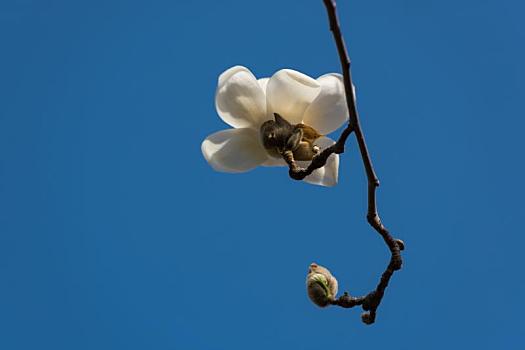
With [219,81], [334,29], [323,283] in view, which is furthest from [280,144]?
[334,29]

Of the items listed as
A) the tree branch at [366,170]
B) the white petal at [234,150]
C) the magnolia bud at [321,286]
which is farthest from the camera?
the white petal at [234,150]

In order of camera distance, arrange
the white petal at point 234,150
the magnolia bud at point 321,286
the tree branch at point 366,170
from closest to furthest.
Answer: the tree branch at point 366,170
the magnolia bud at point 321,286
the white petal at point 234,150

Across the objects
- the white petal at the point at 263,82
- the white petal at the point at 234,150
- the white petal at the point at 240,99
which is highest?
the white petal at the point at 263,82

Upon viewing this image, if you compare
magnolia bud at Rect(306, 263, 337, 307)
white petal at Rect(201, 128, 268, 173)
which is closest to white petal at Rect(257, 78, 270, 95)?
white petal at Rect(201, 128, 268, 173)

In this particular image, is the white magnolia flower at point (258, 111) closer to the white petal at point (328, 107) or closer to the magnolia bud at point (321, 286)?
the white petal at point (328, 107)

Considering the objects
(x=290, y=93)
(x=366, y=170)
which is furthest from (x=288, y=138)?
(x=366, y=170)

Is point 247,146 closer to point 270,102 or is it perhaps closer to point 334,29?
point 270,102

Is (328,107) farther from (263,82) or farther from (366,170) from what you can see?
(366,170)

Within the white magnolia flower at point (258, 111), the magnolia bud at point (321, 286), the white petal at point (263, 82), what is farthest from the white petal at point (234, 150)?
the magnolia bud at point (321, 286)

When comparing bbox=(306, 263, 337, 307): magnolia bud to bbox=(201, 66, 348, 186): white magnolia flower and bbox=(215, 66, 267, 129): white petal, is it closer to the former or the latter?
bbox=(201, 66, 348, 186): white magnolia flower
